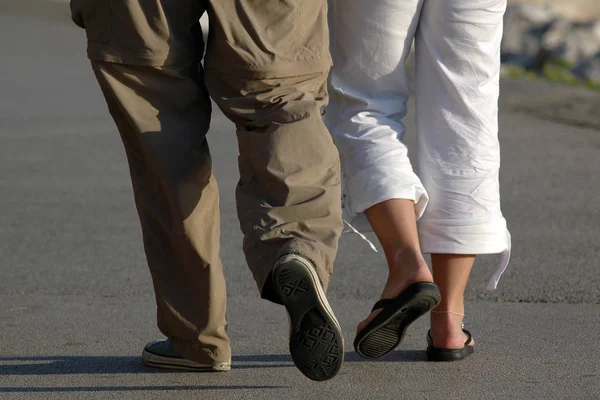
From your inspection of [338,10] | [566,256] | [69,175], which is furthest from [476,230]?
[69,175]

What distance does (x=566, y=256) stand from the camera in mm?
5031

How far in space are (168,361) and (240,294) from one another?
3.83 feet

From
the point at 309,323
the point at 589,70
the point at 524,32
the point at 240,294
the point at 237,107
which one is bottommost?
the point at 524,32

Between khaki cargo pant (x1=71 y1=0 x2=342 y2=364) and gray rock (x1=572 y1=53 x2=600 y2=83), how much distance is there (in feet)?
44.3

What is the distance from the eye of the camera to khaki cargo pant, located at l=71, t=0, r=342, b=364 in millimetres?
2744

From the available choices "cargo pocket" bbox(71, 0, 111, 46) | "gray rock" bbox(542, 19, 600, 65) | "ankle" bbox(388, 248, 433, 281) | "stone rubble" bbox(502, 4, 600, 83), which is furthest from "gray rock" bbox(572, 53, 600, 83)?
"cargo pocket" bbox(71, 0, 111, 46)

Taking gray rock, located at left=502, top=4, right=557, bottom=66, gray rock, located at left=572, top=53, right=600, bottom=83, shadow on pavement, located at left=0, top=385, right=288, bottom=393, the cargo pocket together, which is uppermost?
the cargo pocket

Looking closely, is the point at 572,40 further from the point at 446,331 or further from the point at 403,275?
the point at 403,275

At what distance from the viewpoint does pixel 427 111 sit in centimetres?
324

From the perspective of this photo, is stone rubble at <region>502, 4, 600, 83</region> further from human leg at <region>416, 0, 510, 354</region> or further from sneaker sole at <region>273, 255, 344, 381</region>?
sneaker sole at <region>273, 255, 344, 381</region>

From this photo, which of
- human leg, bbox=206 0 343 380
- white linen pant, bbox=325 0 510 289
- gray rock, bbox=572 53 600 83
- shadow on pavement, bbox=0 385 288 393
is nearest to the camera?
human leg, bbox=206 0 343 380

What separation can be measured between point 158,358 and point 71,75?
944cm

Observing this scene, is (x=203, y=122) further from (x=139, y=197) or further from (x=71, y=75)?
(x=71, y=75)

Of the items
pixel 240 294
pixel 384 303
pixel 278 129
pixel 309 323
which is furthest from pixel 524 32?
pixel 309 323
